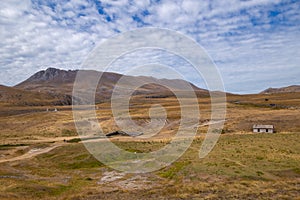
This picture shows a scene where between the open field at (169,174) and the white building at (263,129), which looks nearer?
the open field at (169,174)

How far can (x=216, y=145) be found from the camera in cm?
5744

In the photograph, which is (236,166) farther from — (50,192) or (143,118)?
(143,118)

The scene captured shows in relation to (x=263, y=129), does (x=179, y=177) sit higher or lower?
lower

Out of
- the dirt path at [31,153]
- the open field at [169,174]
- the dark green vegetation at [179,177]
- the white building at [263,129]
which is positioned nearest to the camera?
the dark green vegetation at [179,177]

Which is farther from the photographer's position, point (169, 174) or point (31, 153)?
point (31, 153)

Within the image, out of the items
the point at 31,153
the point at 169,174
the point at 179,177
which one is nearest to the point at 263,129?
the point at 169,174

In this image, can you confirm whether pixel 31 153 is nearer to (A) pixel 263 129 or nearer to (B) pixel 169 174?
(B) pixel 169 174

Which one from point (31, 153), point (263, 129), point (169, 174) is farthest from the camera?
point (263, 129)

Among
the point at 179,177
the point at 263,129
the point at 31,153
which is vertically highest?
the point at 263,129

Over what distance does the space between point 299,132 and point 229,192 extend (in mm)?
47885

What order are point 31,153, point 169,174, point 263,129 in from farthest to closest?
point 263,129 < point 31,153 < point 169,174

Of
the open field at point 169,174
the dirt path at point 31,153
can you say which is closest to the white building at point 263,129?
the open field at point 169,174

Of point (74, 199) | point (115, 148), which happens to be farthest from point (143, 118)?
point (74, 199)

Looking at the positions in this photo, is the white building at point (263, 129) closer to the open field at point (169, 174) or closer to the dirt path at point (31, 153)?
the open field at point (169, 174)
